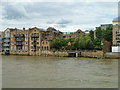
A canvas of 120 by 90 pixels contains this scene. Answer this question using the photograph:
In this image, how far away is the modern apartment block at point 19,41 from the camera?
78125 millimetres

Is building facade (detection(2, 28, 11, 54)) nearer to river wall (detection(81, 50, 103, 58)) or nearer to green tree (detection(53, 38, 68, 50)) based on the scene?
green tree (detection(53, 38, 68, 50))

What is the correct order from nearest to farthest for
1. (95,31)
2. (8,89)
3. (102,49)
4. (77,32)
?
(8,89)
(102,49)
(95,31)
(77,32)

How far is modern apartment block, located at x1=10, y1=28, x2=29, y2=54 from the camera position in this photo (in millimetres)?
78125

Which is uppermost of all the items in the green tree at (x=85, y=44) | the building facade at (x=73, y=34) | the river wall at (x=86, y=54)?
the building facade at (x=73, y=34)

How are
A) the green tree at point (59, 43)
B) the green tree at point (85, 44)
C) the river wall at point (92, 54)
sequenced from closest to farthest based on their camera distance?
the river wall at point (92, 54)
the green tree at point (85, 44)
the green tree at point (59, 43)

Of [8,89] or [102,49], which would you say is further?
[102,49]

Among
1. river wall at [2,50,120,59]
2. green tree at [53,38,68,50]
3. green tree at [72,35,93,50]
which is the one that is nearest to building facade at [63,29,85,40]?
green tree at [53,38,68,50]

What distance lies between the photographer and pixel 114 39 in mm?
60844

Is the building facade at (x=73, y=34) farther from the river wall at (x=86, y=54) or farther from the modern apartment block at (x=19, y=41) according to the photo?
the modern apartment block at (x=19, y=41)

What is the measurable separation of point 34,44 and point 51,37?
294 inches

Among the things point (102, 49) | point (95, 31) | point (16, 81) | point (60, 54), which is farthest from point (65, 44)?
point (16, 81)

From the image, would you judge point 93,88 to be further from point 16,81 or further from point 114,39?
point 114,39

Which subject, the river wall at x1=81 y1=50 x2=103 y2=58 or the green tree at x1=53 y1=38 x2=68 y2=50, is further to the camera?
the green tree at x1=53 y1=38 x2=68 y2=50

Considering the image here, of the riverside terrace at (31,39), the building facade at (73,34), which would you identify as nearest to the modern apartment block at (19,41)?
the riverside terrace at (31,39)
